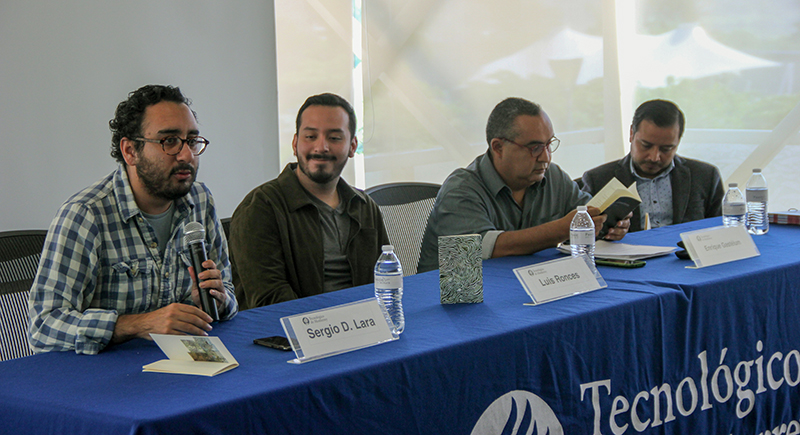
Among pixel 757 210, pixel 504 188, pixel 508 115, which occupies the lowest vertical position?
pixel 757 210

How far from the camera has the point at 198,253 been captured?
1.40m

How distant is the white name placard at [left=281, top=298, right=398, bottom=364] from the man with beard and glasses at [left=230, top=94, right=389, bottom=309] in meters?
0.81

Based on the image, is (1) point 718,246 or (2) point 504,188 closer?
(1) point 718,246

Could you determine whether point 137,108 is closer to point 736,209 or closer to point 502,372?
point 502,372

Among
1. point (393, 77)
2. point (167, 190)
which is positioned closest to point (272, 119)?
point (393, 77)

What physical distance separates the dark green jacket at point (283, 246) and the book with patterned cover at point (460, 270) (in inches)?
26.4

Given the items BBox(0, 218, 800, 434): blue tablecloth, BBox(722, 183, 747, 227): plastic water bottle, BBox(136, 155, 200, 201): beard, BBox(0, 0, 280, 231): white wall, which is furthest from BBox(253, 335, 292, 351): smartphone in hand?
Result: BBox(0, 0, 280, 231): white wall

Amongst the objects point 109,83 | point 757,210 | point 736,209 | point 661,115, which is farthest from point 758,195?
point 109,83

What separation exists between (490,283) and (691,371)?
0.55 metres

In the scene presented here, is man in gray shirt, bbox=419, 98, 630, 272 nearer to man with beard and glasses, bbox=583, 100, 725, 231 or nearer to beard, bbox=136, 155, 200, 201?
man with beard and glasses, bbox=583, 100, 725, 231

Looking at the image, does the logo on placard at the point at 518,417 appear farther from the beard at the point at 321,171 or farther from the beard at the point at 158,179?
the beard at the point at 321,171

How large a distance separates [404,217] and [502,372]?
4.78ft

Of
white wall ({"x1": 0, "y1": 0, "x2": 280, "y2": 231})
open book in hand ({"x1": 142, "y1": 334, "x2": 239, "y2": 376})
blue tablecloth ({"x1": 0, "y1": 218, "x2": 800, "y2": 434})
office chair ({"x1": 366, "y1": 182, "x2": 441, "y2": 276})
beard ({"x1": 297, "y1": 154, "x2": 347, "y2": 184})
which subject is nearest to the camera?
blue tablecloth ({"x1": 0, "y1": 218, "x2": 800, "y2": 434})

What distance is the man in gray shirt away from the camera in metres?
2.32
